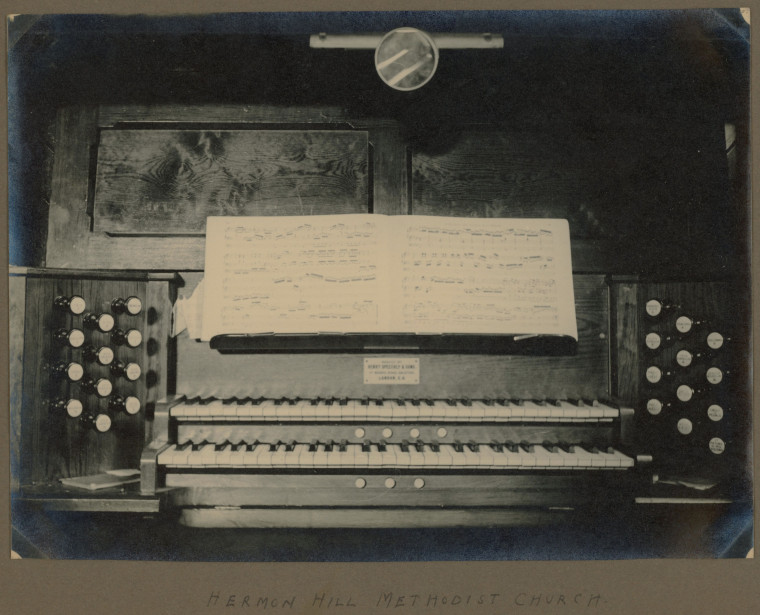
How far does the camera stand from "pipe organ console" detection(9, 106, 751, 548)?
6.19ft

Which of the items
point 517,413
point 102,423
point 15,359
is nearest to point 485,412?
point 517,413

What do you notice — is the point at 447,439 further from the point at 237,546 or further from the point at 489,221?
the point at 237,546

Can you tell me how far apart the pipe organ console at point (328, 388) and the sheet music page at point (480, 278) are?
0.64 feet

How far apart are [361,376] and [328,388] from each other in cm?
15

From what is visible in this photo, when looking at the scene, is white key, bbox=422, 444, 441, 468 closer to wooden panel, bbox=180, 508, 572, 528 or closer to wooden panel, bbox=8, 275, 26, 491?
wooden panel, bbox=180, 508, 572, 528

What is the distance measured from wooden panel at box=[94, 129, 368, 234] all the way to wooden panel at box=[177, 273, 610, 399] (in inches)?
13.8

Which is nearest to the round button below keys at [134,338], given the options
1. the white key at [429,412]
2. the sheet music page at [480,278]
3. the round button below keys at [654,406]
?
the sheet music page at [480,278]

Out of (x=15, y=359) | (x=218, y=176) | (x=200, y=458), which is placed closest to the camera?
(x=200, y=458)

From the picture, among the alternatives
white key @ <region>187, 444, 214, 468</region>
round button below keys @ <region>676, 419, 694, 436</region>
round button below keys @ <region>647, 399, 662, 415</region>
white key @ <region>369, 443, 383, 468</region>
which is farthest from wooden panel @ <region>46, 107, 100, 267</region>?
round button below keys @ <region>676, 419, 694, 436</region>

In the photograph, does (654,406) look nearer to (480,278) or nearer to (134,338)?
(480,278)

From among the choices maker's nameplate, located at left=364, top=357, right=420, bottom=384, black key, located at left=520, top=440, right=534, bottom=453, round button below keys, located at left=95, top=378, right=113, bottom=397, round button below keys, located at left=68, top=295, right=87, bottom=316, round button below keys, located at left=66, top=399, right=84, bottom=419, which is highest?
round button below keys, located at left=68, top=295, right=87, bottom=316

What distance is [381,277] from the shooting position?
201 centimetres

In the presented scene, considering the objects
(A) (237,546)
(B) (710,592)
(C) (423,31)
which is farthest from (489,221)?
(A) (237,546)
